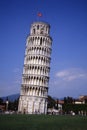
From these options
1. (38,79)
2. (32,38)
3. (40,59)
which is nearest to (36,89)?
(38,79)

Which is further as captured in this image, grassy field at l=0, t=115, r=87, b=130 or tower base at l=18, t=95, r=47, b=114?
tower base at l=18, t=95, r=47, b=114

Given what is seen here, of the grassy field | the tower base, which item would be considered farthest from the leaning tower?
the grassy field

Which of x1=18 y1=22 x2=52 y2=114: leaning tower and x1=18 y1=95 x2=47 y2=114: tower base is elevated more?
x1=18 y1=22 x2=52 y2=114: leaning tower

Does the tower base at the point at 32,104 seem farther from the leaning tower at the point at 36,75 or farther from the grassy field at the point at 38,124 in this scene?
the grassy field at the point at 38,124

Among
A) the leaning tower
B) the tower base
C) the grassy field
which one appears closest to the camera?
the grassy field

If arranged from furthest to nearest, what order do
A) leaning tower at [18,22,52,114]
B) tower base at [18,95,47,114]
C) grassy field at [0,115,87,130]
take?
leaning tower at [18,22,52,114], tower base at [18,95,47,114], grassy field at [0,115,87,130]

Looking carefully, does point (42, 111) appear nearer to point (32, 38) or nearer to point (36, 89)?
point (36, 89)

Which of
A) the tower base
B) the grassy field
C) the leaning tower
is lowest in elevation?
the grassy field

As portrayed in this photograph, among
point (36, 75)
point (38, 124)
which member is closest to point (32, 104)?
point (36, 75)

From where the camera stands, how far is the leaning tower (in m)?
79.3

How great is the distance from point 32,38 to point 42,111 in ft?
74.9

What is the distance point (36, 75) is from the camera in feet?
260

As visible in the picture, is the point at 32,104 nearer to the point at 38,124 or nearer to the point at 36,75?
the point at 36,75

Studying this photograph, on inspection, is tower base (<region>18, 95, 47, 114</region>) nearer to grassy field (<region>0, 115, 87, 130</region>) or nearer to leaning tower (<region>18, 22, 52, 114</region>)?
leaning tower (<region>18, 22, 52, 114</region>)
